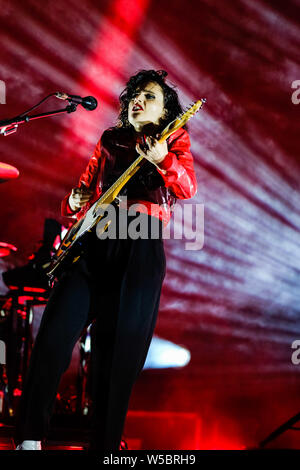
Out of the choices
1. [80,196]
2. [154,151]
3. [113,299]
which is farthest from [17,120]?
[113,299]

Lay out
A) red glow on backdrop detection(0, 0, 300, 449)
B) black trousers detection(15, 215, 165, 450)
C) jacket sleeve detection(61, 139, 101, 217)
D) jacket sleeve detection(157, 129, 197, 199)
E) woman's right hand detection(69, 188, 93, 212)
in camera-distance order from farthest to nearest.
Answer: red glow on backdrop detection(0, 0, 300, 449) → jacket sleeve detection(61, 139, 101, 217) → woman's right hand detection(69, 188, 93, 212) → jacket sleeve detection(157, 129, 197, 199) → black trousers detection(15, 215, 165, 450)

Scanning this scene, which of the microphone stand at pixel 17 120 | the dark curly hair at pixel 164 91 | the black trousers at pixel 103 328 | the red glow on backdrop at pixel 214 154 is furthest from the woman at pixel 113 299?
the red glow on backdrop at pixel 214 154

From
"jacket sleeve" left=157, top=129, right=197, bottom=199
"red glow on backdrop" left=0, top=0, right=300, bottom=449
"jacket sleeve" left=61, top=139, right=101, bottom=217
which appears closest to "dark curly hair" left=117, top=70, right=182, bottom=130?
"jacket sleeve" left=157, top=129, right=197, bottom=199

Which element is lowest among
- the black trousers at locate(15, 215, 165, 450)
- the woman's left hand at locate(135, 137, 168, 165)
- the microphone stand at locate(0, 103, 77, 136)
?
the black trousers at locate(15, 215, 165, 450)

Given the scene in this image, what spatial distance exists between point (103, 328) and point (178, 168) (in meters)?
0.64

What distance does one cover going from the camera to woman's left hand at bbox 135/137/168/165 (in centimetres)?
186

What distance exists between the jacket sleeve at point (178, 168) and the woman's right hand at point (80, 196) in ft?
1.22

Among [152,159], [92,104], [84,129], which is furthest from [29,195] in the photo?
[152,159]

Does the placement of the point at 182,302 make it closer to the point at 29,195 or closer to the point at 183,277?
the point at 183,277

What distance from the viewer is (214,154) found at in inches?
165

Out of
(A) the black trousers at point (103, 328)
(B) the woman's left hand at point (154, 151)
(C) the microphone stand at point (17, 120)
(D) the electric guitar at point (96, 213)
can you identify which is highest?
(C) the microphone stand at point (17, 120)

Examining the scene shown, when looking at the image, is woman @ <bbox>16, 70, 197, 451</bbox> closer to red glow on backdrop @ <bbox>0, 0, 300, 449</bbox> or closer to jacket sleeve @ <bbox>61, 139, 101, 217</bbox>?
jacket sleeve @ <bbox>61, 139, 101, 217</bbox>

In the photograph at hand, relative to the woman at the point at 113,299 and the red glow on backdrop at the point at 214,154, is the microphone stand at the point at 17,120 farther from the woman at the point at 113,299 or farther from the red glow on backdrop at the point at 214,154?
the red glow on backdrop at the point at 214,154

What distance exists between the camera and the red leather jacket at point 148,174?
1.95m
